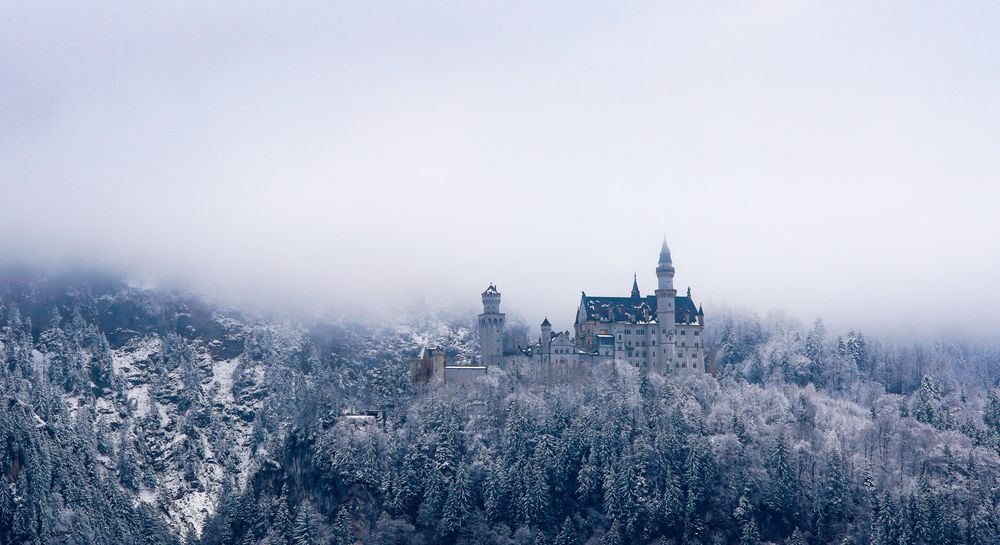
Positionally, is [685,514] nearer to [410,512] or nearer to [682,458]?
[682,458]

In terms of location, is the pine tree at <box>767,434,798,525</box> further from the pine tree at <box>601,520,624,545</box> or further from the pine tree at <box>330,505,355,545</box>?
the pine tree at <box>330,505,355,545</box>

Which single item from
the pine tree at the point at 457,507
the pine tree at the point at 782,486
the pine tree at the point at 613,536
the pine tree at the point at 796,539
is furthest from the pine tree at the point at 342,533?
the pine tree at the point at 796,539

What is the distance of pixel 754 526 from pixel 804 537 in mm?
6276

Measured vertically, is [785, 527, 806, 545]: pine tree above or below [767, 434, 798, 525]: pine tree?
below

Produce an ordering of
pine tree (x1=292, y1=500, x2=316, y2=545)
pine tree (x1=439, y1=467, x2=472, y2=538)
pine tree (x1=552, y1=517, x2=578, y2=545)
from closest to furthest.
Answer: pine tree (x1=552, y1=517, x2=578, y2=545) → pine tree (x1=439, y1=467, x2=472, y2=538) → pine tree (x1=292, y1=500, x2=316, y2=545)

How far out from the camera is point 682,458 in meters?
199

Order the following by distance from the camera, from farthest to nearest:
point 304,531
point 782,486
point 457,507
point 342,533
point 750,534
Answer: point 342,533 → point 304,531 → point 457,507 → point 782,486 → point 750,534

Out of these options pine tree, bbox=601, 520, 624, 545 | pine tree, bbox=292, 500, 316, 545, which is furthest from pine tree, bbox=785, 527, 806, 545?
pine tree, bbox=292, 500, 316, 545

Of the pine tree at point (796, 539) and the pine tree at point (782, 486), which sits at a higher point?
the pine tree at point (782, 486)

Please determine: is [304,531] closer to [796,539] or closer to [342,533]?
[342,533]

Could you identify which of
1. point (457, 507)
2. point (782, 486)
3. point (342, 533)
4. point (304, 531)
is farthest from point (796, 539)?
point (304, 531)

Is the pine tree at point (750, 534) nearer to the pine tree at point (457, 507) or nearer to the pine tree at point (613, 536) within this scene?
the pine tree at point (613, 536)

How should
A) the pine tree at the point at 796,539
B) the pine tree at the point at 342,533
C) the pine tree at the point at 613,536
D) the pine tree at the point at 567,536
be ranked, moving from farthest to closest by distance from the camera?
1. the pine tree at the point at 342,533
2. the pine tree at the point at 567,536
3. the pine tree at the point at 613,536
4. the pine tree at the point at 796,539

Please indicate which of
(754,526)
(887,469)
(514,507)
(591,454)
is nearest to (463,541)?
(514,507)
